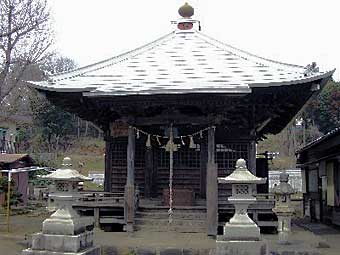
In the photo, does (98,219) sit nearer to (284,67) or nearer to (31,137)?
(284,67)

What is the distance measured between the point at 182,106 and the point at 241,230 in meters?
5.67

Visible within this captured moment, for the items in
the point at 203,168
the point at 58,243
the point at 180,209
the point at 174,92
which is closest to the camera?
the point at 58,243

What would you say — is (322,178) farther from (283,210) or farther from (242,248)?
(242,248)

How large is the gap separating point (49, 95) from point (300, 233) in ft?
27.6

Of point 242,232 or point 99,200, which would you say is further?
point 99,200

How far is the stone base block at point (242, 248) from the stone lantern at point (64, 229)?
8.81ft

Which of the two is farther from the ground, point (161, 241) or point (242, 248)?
point (242, 248)

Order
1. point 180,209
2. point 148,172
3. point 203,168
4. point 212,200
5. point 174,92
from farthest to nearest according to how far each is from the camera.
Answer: point 148,172 < point 203,168 < point 180,209 < point 212,200 < point 174,92

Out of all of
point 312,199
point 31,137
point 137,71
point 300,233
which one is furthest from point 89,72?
point 31,137

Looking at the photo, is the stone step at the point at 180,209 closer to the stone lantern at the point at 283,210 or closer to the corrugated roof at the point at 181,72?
the stone lantern at the point at 283,210

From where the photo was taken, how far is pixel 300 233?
1352 centimetres

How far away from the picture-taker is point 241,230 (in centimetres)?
896

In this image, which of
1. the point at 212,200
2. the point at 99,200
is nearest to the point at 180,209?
the point at 212,200

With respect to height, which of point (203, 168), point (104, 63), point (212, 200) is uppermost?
point (104, 63)
